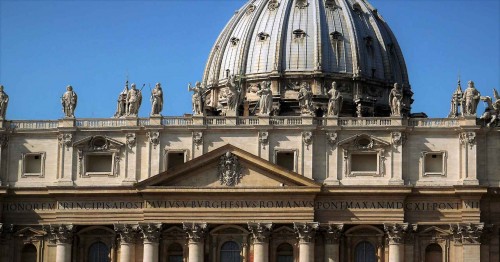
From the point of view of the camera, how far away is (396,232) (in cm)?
10062

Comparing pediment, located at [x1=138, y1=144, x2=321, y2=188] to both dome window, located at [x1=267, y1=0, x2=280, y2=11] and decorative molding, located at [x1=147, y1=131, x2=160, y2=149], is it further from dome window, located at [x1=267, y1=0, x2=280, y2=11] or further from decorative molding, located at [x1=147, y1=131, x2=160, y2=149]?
dome window, located at [x1=267, y1=0, x2=280, y2=11]

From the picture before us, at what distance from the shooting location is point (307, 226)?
3954 inches

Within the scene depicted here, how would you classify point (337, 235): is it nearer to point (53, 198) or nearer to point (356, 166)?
point (356, 166)

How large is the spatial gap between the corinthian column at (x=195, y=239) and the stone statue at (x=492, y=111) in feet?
65.4

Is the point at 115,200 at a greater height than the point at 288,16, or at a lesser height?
lesser

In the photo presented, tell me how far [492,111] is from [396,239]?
35.7 ft

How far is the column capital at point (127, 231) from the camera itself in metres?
102

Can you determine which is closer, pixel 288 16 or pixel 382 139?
pixel 382 139

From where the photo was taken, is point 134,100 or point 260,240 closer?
point 260,240

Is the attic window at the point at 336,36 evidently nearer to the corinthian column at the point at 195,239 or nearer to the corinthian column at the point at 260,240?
the corinthian column at the point at 260,240

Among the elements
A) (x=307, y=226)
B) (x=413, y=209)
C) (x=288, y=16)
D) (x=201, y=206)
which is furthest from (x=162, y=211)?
(x=288, y=16)

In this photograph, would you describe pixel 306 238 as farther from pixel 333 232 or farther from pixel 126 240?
pixel 126 240

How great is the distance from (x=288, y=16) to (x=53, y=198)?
144 ft

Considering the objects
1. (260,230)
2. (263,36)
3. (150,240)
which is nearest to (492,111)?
(260,230)
